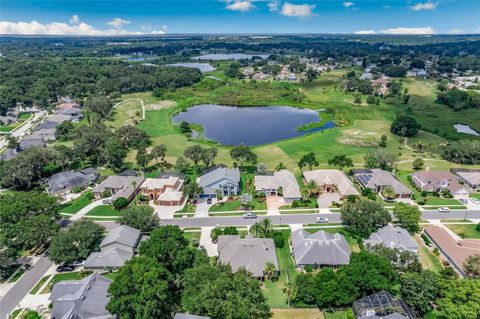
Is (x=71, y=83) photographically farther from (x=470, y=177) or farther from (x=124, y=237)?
(x=470, y=177)

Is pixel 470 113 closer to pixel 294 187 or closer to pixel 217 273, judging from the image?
pixel 294 187

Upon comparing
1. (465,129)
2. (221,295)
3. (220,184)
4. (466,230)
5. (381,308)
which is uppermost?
(221,295)

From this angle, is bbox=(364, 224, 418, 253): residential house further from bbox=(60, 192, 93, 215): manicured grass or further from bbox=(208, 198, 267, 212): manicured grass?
bbox=(60, 192, 93, 215): manicured grass

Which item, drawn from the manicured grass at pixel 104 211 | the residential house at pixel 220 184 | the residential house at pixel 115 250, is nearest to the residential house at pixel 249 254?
the residential house at pixel 115 250

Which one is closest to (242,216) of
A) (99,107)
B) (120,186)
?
(120,186)

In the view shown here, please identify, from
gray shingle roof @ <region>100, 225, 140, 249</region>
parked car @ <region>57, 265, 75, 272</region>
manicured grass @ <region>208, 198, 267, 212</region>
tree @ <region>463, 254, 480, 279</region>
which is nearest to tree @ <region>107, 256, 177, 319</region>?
gray shingle roof @ <region>100, 225, 140, 249</region>
